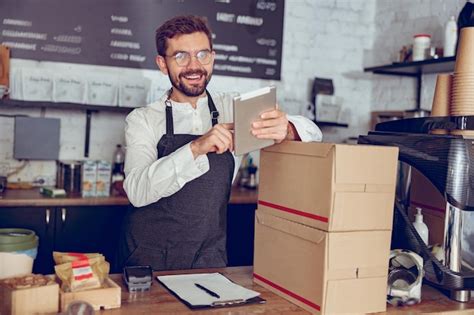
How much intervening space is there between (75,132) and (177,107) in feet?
5.26

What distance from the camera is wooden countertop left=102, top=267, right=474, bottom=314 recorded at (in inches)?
59.7

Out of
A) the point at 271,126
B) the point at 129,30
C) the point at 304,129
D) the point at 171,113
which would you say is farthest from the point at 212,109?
the point at 129,30

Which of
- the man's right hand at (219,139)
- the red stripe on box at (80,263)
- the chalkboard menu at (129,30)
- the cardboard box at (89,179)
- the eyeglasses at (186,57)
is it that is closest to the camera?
the red stripe on box at (80,263)

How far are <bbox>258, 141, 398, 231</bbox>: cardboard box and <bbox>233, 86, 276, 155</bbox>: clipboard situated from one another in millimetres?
108

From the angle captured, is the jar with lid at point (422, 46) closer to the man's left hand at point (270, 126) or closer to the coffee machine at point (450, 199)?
the coffee machine at point (450, 199)

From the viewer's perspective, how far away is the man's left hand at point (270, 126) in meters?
1.70

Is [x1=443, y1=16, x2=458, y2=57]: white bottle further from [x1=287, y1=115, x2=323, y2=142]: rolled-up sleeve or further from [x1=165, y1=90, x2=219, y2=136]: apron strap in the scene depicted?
[x1=287, y1=115, x2=323, y2=142]: rolled-up sleeve

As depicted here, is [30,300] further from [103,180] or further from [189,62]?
[103,180]

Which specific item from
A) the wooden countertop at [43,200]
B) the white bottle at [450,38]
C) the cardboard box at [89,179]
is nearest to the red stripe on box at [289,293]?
the wooden countertop at [43,200]

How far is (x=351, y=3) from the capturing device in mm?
4512

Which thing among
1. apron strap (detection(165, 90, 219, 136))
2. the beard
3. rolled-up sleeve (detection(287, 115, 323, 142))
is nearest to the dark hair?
the beard

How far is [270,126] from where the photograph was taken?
171 centimetres

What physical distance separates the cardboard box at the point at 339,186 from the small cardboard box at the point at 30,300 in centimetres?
66

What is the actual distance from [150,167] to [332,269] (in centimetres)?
76
